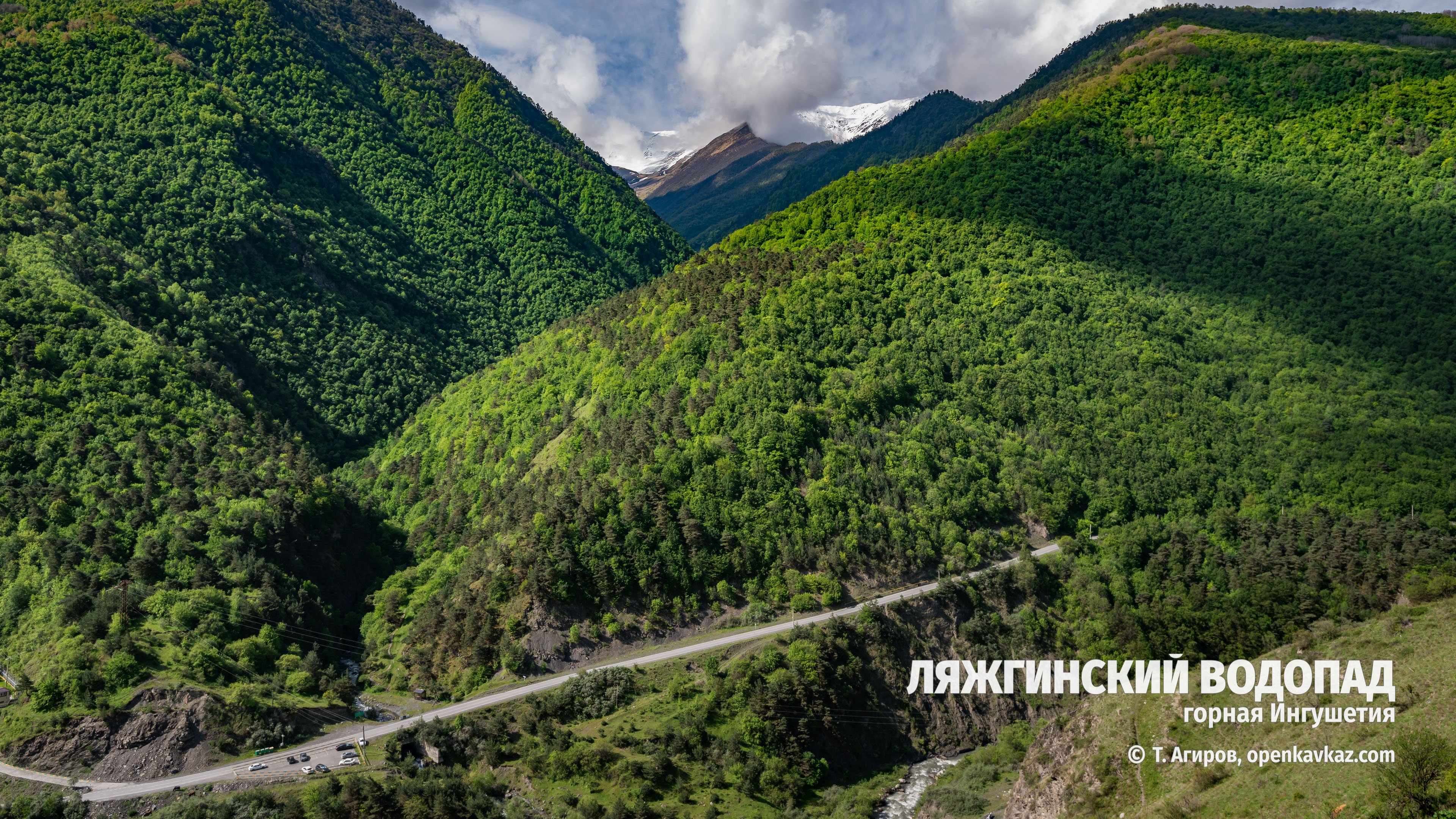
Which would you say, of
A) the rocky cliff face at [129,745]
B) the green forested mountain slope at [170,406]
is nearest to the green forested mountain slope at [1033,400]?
the green forested mountain slope at [170,406]

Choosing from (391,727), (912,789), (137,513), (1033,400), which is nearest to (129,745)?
(391,727)

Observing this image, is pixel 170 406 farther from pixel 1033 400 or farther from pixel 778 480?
pixel 1033 400

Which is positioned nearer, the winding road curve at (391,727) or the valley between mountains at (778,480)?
the winding road curve at (391,727)

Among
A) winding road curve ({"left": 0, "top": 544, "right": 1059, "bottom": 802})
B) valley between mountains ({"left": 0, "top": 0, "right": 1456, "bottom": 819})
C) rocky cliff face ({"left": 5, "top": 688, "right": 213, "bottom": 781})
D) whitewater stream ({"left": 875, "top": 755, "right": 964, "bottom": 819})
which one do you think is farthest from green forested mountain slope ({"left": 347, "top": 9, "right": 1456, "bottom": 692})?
rocky cliff face ({"left": 5, "top": 688, "right": 213, "bottom": 781})

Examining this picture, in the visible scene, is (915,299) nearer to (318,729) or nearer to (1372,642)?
(1372,642)

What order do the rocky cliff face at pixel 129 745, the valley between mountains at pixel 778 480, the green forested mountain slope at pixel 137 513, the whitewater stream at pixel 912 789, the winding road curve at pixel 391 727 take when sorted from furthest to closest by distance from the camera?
the green forested mountain slope at pixel 137 513
the valley between mountains at pixel 778 480
the whitewater stream at pixel 912 789
the rocky cliff face at pixel 129 745
the winding road curve at pixel 391 727

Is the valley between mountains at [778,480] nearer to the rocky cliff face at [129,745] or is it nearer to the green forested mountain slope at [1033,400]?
the rocky cliff face at [129,745]

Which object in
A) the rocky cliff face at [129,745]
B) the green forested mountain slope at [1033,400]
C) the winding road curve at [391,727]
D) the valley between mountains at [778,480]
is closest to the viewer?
the winding road curve at [391,727]

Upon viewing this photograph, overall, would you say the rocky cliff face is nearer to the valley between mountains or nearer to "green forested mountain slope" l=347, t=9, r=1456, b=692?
the valley between mountains
